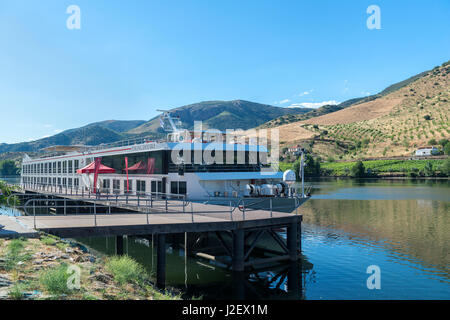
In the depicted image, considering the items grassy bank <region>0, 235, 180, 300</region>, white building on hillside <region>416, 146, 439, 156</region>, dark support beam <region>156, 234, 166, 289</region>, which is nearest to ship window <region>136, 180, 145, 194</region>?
dark support beam <region>156, 234, 166, 289</region>

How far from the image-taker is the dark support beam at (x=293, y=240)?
21.0 meters

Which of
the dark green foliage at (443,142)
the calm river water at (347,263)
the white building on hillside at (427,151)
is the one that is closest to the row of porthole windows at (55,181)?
the calm river water at (347,263)

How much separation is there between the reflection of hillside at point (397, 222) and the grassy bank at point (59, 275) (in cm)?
1747

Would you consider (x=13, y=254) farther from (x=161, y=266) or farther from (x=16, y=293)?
(x=161, y=266)

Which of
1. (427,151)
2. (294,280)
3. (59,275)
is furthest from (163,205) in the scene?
(427,151)

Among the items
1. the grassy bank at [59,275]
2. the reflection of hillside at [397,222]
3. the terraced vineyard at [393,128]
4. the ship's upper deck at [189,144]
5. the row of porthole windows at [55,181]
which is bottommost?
the reflection of hillside at [397,222]

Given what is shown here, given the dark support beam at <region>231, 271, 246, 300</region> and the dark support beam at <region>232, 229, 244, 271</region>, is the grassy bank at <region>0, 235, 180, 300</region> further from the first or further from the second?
the dark support beam at <region>232, 229, 244, 271</region>

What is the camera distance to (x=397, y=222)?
34.1 meters

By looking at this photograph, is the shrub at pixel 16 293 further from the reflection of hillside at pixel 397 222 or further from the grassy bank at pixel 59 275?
the reflection of hillside at pixel 397 222

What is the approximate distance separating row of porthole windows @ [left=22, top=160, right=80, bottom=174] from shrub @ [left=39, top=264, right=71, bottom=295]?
40.2 m

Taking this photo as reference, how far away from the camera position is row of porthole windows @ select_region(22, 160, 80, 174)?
161ft

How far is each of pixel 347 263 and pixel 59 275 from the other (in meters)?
16.9
